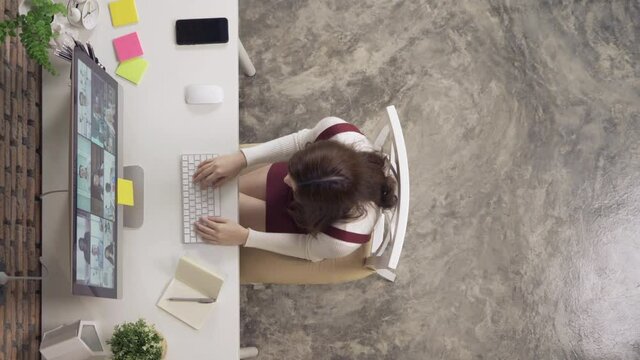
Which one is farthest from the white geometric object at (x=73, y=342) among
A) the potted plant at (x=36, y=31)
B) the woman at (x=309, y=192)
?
the potted plant at (x=36, y=31)

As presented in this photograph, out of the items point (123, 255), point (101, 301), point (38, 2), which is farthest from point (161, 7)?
point (101, 301)

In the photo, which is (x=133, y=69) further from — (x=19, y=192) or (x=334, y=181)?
(x=334, y=181)

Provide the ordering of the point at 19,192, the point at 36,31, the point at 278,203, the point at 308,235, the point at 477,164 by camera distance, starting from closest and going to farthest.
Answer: the point at 36,31 < the point at 19,192 < the point at 308,235 < the point at 278,203 < the point at 477,164

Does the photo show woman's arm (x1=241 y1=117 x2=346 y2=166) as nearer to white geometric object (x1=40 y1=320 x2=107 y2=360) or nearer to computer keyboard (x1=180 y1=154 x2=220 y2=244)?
computer keyboard (x1=180 y1=154 x2=220 y2=244)

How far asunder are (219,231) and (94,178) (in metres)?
0.36

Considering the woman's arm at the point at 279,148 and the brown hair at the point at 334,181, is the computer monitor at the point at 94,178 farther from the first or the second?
the brown hair at the point at 334,181

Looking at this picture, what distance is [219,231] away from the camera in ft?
4.76


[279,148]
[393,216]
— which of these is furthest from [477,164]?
[279,148]

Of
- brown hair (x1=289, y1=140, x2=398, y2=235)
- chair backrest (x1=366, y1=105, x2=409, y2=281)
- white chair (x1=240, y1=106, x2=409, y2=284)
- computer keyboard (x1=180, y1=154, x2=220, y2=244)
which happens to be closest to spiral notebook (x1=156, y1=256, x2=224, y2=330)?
computer keyboard (x1=180, y1=154, x2=220, y2=244)

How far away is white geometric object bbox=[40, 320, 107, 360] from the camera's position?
1.32 metres

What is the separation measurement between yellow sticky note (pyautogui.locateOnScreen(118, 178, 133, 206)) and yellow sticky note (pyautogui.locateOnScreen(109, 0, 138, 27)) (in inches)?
18.6

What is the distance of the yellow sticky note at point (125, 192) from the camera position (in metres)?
1.39

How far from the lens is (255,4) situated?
231 cm

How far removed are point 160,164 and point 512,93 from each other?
5.23 feet
